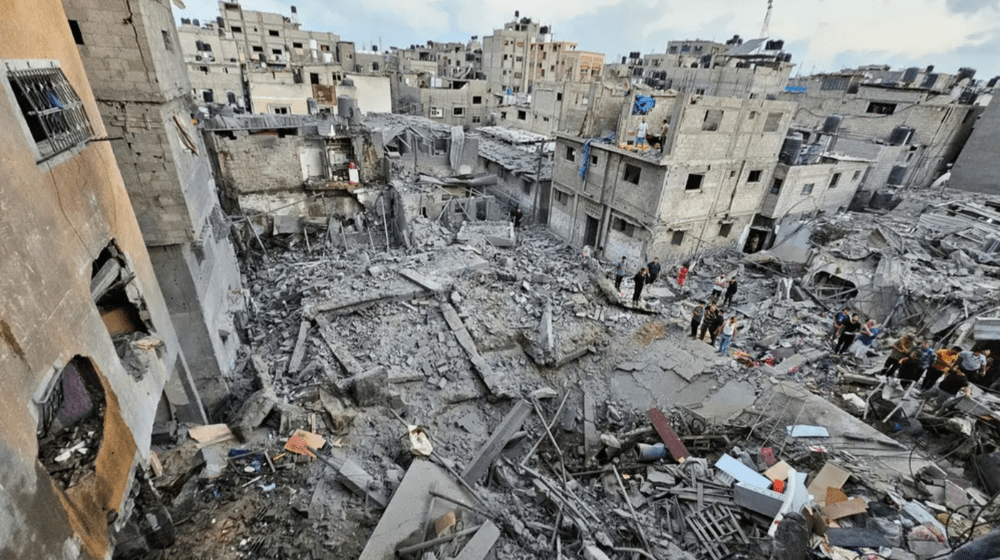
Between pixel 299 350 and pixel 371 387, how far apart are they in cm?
270

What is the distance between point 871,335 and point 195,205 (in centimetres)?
1786

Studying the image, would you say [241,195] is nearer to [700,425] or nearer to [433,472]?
[433,472]

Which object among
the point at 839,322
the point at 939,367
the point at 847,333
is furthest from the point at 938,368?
the point at 839,322


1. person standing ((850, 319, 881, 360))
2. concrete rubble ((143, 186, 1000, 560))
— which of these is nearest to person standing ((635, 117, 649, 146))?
concrete rubble ((143, 186, 1000, 560))

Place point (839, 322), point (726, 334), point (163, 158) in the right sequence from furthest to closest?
point (839, 322), point (726, 334), point (163, 158)

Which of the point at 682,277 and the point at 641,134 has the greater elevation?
the point at 641,134

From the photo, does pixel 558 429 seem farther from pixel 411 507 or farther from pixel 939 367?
pixel 939 367

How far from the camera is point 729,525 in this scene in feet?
22.7

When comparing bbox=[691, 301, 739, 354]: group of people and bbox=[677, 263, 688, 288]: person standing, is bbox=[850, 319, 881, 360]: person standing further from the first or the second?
bbox=[677, 263, 688, 288]: person standing

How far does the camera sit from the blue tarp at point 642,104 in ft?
60.2

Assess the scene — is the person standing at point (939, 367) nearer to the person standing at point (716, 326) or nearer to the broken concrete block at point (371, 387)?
the person standing at point (716, 326)

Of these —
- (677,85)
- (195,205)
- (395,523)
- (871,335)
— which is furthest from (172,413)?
(677,85)

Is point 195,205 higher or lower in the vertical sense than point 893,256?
higher

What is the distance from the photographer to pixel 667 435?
8891mm
